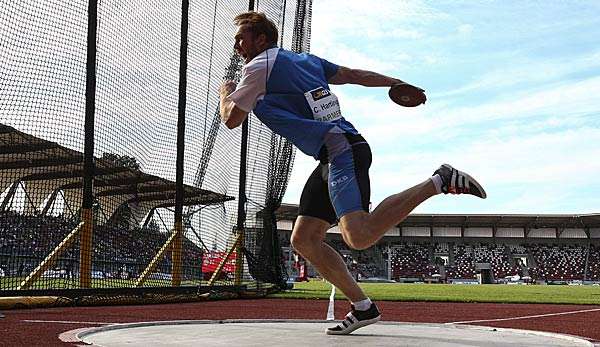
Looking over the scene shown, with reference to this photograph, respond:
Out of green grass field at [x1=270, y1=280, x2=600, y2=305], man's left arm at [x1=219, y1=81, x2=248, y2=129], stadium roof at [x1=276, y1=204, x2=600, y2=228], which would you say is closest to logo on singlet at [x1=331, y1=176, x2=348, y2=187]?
man's left arm at [x1=219, y1=81, x2=248, y2=129]

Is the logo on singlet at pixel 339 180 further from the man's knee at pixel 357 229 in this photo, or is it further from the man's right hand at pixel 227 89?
the man's right hand at pixel 227 89

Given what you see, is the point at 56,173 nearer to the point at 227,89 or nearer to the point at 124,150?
the point at 124,150

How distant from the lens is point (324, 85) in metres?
3.90

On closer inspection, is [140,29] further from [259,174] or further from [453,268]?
[453,268]

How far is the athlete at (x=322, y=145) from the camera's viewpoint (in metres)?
3.52

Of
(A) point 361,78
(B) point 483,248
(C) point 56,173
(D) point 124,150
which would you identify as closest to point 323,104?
(A) point 361,78

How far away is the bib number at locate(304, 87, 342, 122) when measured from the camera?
3781 millimetres

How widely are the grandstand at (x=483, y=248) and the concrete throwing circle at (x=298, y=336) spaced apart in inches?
2191

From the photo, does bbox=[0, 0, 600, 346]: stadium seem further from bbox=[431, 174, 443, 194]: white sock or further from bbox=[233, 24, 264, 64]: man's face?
bbox=[233, 24, 264, 64]: man's face

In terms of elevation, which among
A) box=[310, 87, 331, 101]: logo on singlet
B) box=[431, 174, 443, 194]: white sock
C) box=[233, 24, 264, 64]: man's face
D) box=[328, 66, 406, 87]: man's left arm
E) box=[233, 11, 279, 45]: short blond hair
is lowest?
box=[431, 174, 443, 194]: white sock

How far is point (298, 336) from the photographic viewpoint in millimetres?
3680

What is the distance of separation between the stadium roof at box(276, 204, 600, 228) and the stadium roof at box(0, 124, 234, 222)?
50292mm

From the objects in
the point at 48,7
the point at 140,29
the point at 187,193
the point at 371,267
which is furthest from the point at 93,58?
the point at 371,267

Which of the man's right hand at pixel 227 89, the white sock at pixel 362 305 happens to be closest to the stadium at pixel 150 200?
the white sock at pixel 362 305
